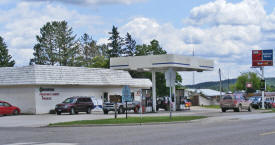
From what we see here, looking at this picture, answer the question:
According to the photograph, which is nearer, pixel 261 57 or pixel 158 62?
pixel 158 62

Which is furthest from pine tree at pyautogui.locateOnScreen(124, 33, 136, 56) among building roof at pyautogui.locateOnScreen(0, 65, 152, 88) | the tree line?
building roof at pyautogui.locateOnScreen(0, 65, 152, 88)

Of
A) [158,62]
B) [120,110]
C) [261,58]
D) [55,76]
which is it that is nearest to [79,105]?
[120,110]

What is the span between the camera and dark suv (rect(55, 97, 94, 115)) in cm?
3944

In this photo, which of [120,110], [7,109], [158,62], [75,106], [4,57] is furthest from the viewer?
[4,57]

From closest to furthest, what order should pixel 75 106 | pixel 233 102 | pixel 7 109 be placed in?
pixel 7 109 → pixel 75 106 → pixel 233 102

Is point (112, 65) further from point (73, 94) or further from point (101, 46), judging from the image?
point (101, 46)

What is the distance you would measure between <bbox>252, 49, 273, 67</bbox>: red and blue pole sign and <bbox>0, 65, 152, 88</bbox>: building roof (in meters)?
14.8

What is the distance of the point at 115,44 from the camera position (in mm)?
99250

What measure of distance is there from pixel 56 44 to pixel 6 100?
53974mm

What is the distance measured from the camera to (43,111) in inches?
1650

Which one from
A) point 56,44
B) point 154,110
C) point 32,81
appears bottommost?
point 154,110

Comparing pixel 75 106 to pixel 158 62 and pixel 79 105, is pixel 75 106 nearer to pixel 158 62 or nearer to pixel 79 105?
pixel 79 105

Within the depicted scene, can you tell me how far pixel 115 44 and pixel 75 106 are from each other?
59787mm

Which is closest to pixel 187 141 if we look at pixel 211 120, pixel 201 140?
pixel 201 140
